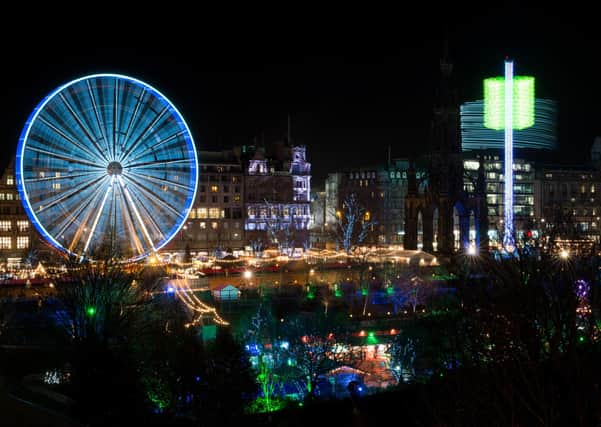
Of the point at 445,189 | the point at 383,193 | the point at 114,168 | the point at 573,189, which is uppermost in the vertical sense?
the point at 573,189

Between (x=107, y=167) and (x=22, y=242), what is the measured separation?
28.8m

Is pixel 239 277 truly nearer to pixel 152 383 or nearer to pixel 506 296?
pixel 152 383

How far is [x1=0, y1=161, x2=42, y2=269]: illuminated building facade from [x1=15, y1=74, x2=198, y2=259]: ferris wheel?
25.2 meters

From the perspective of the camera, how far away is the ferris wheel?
36656mm

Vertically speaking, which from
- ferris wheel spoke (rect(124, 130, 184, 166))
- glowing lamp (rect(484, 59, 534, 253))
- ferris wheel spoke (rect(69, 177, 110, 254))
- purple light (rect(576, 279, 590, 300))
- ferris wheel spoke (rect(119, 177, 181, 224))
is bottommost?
purple light (rect(576, 279, 590, 300))

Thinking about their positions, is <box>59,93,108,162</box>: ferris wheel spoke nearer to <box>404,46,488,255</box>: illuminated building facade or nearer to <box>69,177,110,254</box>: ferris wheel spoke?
<box>69,177,110,254</box>: ferris wheel spoke

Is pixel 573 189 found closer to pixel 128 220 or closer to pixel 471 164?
pixel 471 164

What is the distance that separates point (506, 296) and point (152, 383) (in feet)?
37.5

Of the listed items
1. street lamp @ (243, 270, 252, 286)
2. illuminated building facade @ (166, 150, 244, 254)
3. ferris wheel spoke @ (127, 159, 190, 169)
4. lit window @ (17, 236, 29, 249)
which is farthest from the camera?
illuminated building facade @ (166, 150, 244, 254)

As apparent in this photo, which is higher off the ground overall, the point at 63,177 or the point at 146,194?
the point at 63,177

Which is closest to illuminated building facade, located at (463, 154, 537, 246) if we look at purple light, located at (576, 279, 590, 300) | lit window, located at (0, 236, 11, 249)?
lit window, located at (0, 236, 11, 249)

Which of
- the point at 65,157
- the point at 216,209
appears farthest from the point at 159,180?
the point at 216,209

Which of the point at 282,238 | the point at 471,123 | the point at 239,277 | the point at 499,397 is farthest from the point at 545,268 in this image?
the point at 282,238

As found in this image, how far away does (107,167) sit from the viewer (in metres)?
40.7
